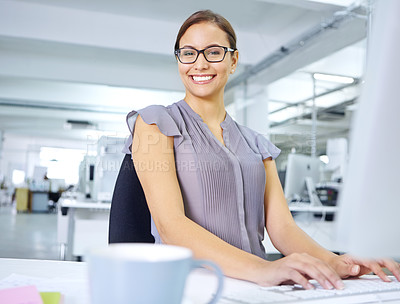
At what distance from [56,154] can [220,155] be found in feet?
54.9

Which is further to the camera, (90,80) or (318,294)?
(90,80)

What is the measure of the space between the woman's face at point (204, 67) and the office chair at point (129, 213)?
0.99 ft

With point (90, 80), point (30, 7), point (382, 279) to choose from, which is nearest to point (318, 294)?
point (382, 279)

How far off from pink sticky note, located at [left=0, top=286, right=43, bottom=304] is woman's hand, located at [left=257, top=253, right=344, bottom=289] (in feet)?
1.19

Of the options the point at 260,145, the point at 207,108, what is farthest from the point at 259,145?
the point at 207,108

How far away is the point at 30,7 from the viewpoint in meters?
5.58

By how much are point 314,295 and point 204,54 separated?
0.79m

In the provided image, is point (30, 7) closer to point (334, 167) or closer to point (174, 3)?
point (174, 3)

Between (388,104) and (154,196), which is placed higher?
(388,104)

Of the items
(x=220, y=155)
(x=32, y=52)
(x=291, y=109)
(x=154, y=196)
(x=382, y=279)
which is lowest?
(x=382, y=279)

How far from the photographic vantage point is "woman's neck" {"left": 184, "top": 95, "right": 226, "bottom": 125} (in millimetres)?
1192

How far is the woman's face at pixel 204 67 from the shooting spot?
1.16m

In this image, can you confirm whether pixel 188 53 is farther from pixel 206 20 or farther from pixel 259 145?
pixel 259 145

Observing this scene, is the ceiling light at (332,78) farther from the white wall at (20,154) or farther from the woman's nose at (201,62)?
the white wall at (20,154)
